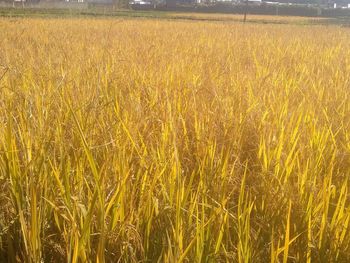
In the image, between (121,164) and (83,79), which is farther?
(83,79)

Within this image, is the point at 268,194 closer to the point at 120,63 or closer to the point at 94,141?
the point at 94,141

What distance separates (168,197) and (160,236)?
0.09 metres

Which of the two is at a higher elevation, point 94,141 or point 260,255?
point 94,141

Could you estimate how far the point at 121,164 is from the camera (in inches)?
37.9

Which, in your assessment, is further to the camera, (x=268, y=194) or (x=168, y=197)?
(x=268, y=194)

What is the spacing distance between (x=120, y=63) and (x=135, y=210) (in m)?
2.23

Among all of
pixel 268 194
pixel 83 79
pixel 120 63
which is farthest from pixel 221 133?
pixel 120 63

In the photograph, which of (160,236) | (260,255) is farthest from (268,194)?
(160,236)

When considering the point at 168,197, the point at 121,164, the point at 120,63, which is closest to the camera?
the point at 168,197

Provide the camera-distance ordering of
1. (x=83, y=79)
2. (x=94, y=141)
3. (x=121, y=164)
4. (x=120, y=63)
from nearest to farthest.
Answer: (x=121, y=164), (x=94, y=141), (x=83, y=79), (x=120, y=63)

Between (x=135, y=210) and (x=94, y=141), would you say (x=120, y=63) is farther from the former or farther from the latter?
(x=135, y=210)

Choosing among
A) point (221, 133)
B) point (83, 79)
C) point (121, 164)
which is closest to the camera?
point (121, 164)

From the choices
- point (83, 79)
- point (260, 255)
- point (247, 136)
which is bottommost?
point (260, 255)

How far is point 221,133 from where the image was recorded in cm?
137
